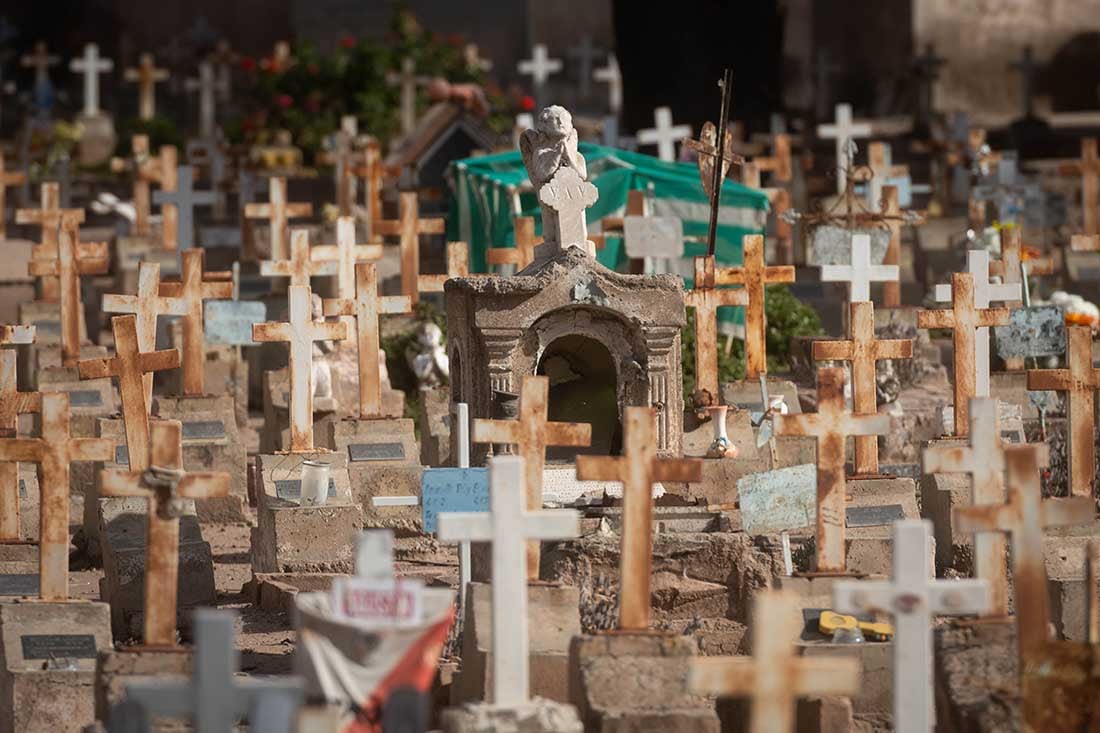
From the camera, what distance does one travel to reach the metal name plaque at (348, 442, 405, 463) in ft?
55.1

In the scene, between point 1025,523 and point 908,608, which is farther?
point 1025,523

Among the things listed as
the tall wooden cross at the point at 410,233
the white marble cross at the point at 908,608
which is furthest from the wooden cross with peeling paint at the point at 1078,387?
the tall wooden cross at the point at 410,233

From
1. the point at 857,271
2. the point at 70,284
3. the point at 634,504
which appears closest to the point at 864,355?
the point at 857,271

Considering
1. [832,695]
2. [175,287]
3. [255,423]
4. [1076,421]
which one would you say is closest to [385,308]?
[175,287]

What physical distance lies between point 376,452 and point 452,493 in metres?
3.29

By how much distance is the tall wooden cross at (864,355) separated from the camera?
50.0ft

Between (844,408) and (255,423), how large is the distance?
842 cm

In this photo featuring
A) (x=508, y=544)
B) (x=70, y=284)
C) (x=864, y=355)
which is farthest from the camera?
(x=70, y=284)

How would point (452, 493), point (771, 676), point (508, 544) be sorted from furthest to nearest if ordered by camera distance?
1. point (452, 493)
2. point (508, 544)
3. point (771, 676)

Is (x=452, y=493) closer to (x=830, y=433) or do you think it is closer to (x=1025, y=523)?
(x=830, y=433)

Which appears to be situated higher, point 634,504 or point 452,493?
point 452,493

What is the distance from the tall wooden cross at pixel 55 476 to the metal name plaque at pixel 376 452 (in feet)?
13.7

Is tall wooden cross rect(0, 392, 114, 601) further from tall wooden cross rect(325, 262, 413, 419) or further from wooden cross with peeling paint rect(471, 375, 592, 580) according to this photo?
tall wooden cross rect(325, 262, 413, 419)

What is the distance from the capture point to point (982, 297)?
16625 millimetres
